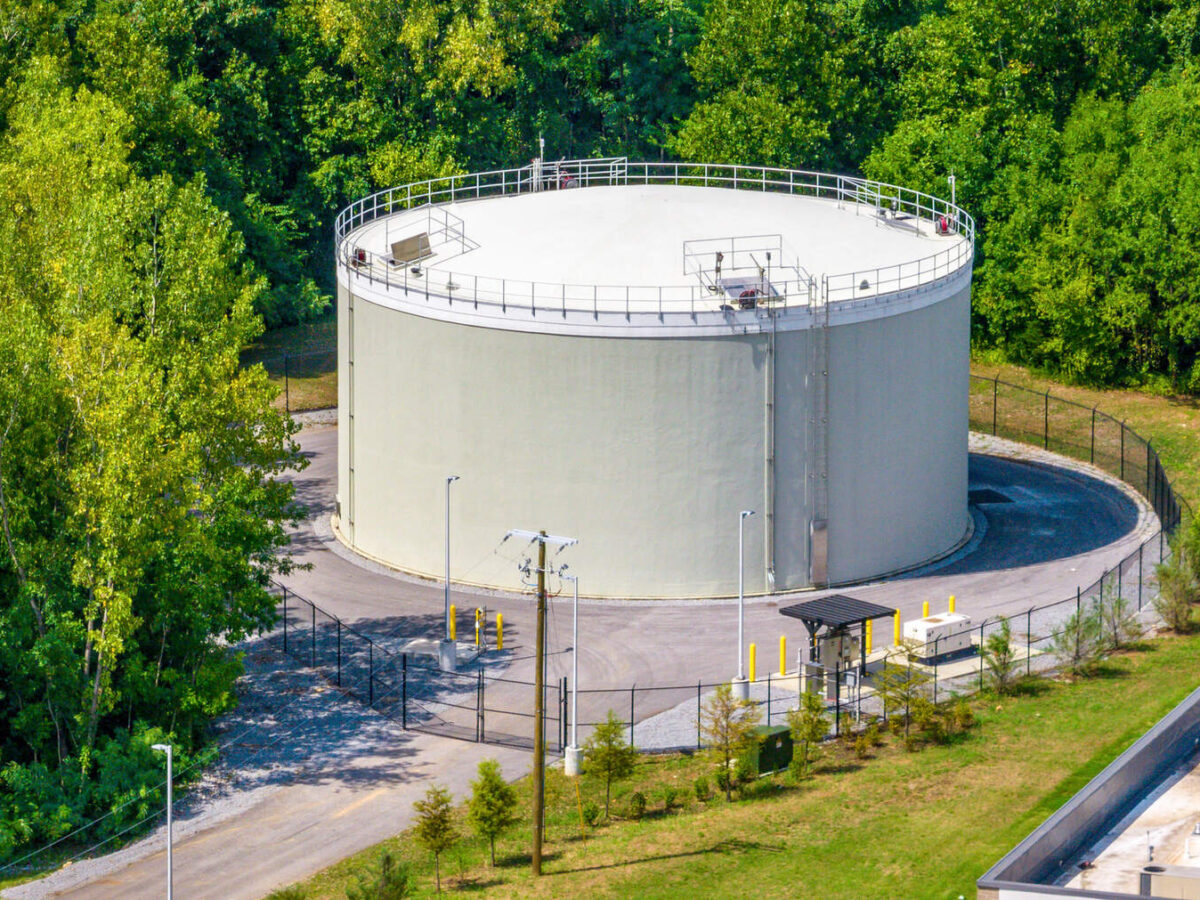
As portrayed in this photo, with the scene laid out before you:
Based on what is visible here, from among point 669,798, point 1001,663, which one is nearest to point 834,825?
point 669,798

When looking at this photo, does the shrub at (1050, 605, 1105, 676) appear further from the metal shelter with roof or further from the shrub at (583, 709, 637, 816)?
the shrub at (583, 709, 637, 816)

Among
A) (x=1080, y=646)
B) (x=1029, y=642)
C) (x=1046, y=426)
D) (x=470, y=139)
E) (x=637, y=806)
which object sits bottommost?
(x=637, y=806)

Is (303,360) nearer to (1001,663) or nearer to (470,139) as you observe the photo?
(470,139)

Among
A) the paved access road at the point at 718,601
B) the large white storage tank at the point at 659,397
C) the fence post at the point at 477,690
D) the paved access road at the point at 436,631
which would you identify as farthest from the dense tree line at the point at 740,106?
the fence post at the point at 477,690

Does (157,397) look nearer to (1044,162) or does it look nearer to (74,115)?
(74,115)

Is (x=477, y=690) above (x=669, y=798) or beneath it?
above
